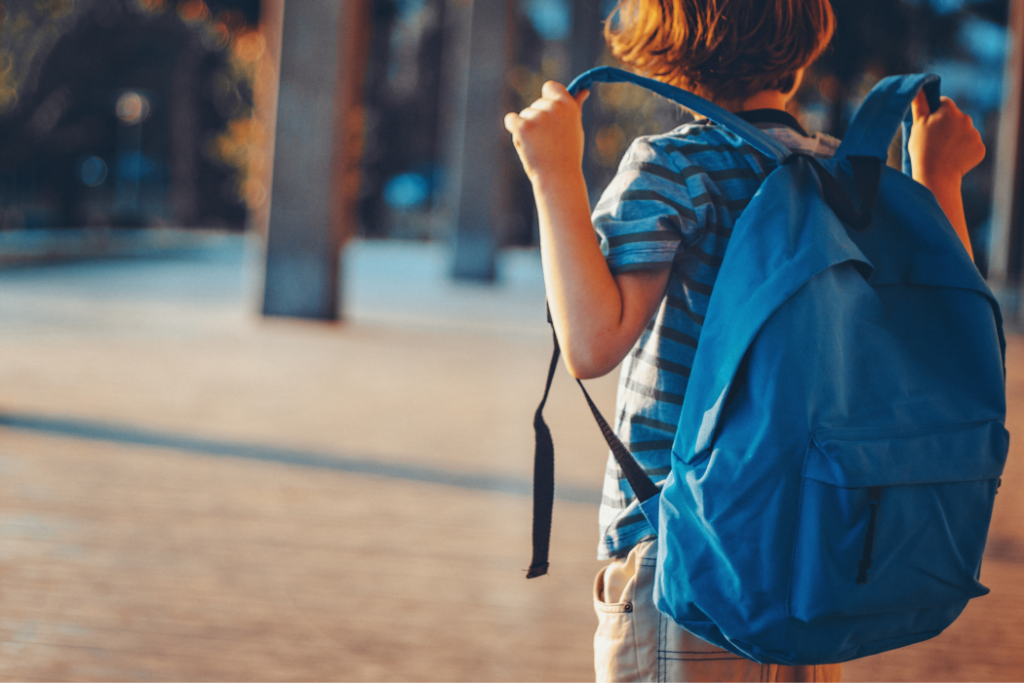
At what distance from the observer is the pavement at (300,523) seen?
9.56ft

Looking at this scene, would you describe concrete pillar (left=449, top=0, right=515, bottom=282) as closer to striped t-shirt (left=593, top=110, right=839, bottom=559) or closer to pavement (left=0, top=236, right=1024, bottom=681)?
pavement (left=0, top=236, right=1024, bottom=681)

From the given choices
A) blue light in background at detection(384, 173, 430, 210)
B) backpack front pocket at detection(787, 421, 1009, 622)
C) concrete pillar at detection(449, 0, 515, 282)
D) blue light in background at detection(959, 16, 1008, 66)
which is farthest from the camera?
blue light in background at detection(384, 173, 430, 210)

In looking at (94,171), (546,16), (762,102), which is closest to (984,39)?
(546,16)

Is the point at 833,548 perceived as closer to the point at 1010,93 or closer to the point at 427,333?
the point at 427,333

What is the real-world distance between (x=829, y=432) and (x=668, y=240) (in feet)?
0.98

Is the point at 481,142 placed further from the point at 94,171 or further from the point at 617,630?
the point at 94,171

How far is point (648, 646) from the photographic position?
1.32 meters

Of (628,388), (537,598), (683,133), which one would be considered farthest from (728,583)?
(537,598)

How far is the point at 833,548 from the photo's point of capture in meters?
1.14

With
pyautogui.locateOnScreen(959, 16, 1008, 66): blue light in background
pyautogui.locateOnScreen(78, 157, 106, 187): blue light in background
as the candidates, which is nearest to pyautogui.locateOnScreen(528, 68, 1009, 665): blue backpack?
pyautogui.locateOnScreen(959, 16, 1008, 66): blue light in background

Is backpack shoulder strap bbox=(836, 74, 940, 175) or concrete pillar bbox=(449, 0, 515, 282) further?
concrete pillar bbox=(449, 0, 515, 282)

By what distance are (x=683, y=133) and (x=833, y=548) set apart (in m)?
0.56

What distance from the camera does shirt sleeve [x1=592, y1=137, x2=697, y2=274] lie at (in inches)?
49.2

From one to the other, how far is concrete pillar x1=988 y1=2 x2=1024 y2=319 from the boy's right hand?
52.9 feet
